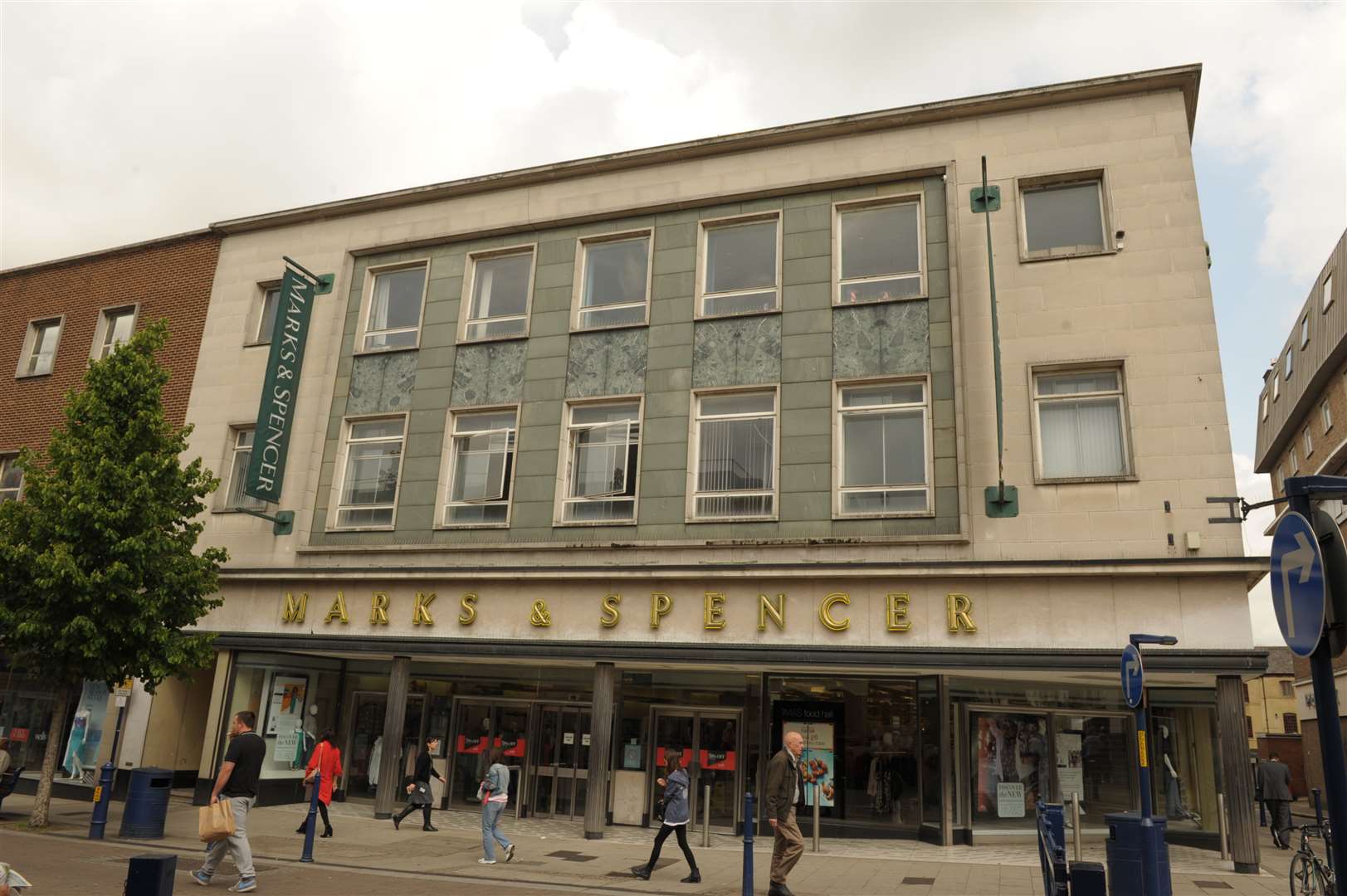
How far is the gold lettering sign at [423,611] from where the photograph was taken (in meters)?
17.2

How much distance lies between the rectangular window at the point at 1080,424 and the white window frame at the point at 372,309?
1188 centimetres

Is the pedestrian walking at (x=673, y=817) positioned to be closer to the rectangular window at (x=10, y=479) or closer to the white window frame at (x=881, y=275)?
the white window frame at (x=881, y=275)

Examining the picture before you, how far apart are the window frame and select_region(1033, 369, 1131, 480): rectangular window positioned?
21.5ft

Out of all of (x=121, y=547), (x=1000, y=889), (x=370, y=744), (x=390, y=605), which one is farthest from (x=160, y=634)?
(x=1000, y=889)

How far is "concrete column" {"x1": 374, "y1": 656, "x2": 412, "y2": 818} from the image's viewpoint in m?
16.8

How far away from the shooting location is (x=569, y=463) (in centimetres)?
1758

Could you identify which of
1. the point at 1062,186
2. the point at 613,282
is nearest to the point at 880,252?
the point at 1062,186

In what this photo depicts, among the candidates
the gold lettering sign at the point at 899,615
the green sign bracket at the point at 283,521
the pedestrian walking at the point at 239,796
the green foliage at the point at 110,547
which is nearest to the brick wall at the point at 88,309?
the green sign bracket at the point at 283,521

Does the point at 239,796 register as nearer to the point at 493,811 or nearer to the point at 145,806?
Result: the point at 493,811

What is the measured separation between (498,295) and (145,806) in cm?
1078

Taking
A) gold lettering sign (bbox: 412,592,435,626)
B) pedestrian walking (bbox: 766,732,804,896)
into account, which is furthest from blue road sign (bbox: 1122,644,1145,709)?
gold lettering sign (bbox: 412,592,435,626)

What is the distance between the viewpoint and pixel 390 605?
17.6 meters

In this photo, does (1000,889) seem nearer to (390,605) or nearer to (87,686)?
(390,605)

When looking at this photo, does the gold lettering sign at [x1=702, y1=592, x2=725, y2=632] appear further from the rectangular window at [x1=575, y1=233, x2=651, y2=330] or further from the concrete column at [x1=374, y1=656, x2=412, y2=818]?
the concrete column at [x1=374, y1=656, x2=412, y2=818]
